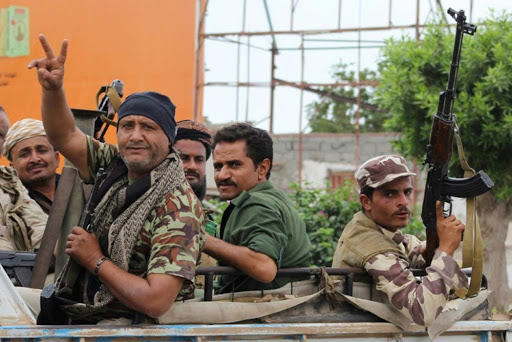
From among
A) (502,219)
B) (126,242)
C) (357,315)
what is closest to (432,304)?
(357,315)

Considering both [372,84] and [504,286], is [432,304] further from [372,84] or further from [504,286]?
[372,84]

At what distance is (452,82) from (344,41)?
11.2 m

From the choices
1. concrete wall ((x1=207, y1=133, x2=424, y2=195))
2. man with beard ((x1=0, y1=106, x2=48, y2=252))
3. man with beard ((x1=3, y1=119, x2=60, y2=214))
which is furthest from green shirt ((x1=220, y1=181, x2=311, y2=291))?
concrete wall ((x1=207, y1=133, x2=424, y2=195))

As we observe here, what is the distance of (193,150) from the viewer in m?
4.39

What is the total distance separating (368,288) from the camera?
12.1 feet

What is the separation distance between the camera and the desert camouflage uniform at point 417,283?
3404 millimetres

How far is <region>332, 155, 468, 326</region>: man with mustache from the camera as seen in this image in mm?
3447

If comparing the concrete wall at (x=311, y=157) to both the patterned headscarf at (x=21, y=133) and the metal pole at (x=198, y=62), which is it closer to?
the metal pole at (x=198, y=62)

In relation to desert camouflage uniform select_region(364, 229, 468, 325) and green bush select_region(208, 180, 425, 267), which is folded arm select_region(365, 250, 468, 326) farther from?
green bush select_region(208, 180, 425, 267)

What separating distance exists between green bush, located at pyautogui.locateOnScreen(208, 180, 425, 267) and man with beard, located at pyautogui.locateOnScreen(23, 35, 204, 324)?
4.40 meters

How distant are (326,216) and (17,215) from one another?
4.58 metres

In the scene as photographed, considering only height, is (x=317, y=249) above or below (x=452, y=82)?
below

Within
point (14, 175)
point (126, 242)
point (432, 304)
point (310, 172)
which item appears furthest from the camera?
point (310, 172)

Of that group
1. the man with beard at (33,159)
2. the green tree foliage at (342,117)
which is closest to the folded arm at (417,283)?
the man with beard at (33,159)
